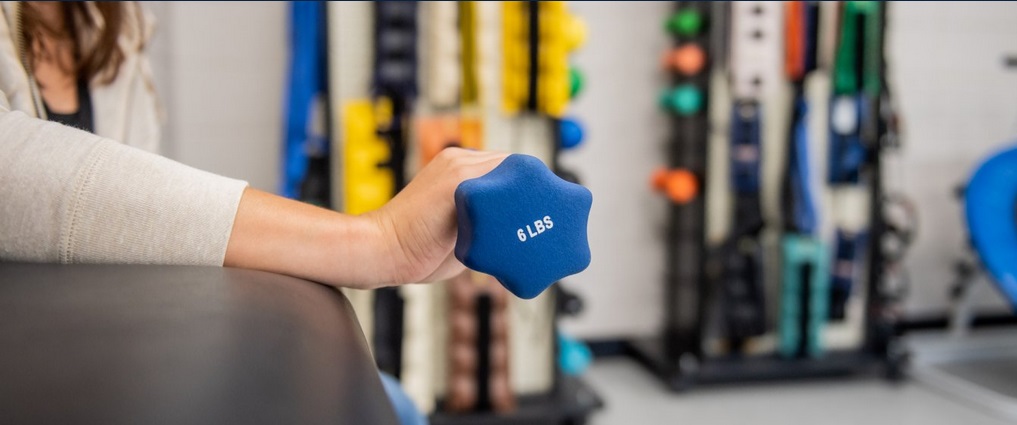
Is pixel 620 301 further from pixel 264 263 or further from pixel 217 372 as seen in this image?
pixel 217 372

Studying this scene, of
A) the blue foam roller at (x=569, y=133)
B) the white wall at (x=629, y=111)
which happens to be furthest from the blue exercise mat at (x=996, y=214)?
the blue foam roller at (x=569, y=133)

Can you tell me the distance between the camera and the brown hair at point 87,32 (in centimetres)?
111

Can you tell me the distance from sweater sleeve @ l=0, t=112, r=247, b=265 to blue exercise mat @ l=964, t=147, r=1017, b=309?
8.23ft

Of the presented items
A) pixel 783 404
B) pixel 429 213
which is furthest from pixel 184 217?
pixel 783 404

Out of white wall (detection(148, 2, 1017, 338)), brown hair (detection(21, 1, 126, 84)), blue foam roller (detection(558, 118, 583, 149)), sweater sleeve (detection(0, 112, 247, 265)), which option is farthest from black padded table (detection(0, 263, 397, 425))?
white wall (detection(148, 2, 1017, 338))

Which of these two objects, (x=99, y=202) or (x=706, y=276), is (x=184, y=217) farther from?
(x=706, y=276)

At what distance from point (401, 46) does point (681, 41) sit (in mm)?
1050

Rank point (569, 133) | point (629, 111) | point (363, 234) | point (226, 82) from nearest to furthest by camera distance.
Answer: point (363, 234) → point (569, 133) → point (226, 82) → point (629, 111)

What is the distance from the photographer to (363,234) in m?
0.68

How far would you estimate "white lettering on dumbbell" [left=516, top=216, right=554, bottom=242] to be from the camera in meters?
0.60

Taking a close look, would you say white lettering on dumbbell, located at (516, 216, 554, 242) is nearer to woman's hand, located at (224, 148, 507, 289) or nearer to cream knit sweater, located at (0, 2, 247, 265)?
woman's hand, located at (224, 148, 507, 289)

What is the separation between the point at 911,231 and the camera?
2867 mm

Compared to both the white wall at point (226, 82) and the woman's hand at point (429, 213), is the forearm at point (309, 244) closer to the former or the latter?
the woman's hand at point (429, 213)

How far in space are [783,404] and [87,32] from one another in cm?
218
